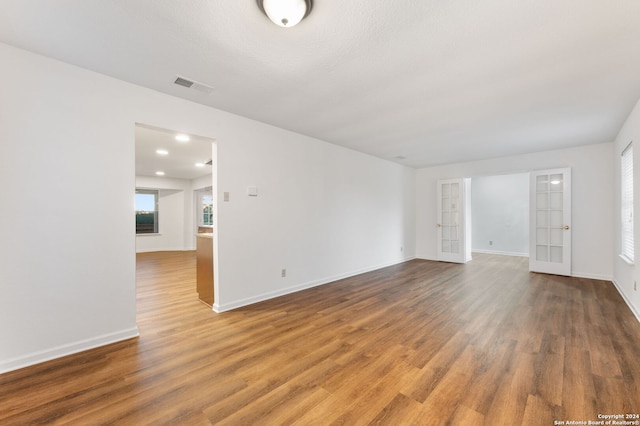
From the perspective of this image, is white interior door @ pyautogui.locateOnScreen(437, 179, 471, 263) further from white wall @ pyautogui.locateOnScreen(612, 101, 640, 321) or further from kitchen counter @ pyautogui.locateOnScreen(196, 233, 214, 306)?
kitchen counter @ pyautogui.locateOnScreen(196, 233, 214, 306)

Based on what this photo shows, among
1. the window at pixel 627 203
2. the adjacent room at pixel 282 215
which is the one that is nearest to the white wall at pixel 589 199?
the adjacent room at pixel 282 215

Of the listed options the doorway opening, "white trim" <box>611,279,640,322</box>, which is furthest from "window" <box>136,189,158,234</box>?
"white trim" <box>611,279,640,322</box>

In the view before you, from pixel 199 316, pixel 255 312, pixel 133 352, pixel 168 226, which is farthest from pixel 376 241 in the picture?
pixel 168 226

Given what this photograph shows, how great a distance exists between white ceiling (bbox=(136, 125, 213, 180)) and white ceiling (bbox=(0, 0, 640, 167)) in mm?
1172

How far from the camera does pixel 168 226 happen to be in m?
9.70

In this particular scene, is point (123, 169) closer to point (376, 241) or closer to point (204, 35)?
point (204, 35)

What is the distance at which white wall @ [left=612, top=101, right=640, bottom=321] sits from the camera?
3.02 meters

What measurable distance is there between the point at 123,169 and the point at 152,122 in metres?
0.59

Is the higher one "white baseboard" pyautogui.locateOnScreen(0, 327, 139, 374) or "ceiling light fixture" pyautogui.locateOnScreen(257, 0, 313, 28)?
"ceiling light fixture" pyautogui.locateOnScreen(257, 0, 313, 28)

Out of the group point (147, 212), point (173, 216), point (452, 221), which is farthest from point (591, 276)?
point (147, 212)

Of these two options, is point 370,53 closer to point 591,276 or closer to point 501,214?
point 591,276

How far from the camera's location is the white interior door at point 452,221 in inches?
260

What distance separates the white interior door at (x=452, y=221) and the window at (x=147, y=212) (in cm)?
976

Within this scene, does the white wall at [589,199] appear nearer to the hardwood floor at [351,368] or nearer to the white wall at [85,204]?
the hardwood floor at [351,368]
